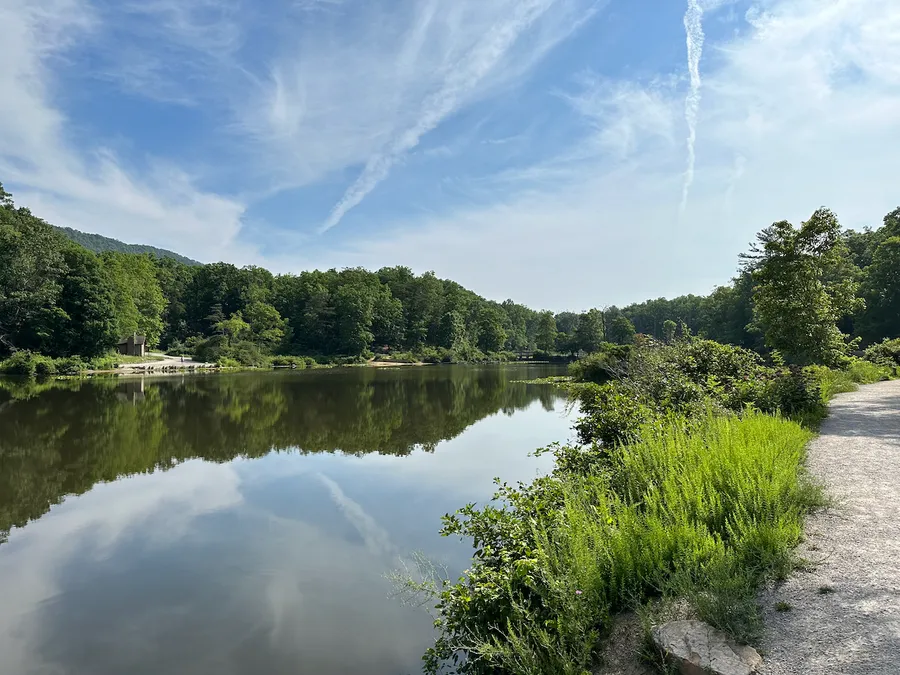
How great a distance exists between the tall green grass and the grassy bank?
12 millimetres

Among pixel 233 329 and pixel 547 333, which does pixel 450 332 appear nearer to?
pixel 547 333

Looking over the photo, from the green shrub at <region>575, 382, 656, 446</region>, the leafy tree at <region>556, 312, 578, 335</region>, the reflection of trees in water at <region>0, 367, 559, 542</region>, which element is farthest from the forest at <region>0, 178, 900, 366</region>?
the leafy tree at <region>556, 312, 578, 335</region>

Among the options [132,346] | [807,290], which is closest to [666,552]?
[807,290]

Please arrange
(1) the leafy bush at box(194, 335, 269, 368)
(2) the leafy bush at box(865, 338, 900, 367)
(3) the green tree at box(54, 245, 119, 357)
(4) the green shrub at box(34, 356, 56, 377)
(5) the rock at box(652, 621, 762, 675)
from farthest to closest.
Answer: (1) the leafy bush at box(194, 335, 269, 368), (3) the green tree at box(54, 245, 119, 357), (4) the green shrub at box(34, 356, 56, 377), (2) the leafy bush at box(865, 338, 900, 367), (5) the rock at box(652, 621, 762, 675)

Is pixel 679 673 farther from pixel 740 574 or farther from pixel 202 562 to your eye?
pixel 202 562

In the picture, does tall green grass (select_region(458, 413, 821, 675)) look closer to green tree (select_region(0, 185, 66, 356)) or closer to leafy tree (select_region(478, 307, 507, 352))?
green tree (select_region(0, 185, 66, 356))

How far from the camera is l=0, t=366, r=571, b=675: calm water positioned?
15.7 feet

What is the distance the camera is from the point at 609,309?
139m

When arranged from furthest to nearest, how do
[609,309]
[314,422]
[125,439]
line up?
[609,309] < [314,422] < [125,439]

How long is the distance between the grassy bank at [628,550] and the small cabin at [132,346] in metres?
65.9

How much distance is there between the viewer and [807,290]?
14070mm

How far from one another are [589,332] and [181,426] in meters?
78.3

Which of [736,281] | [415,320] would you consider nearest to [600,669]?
[736,281]

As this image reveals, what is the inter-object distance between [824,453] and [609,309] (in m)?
137
